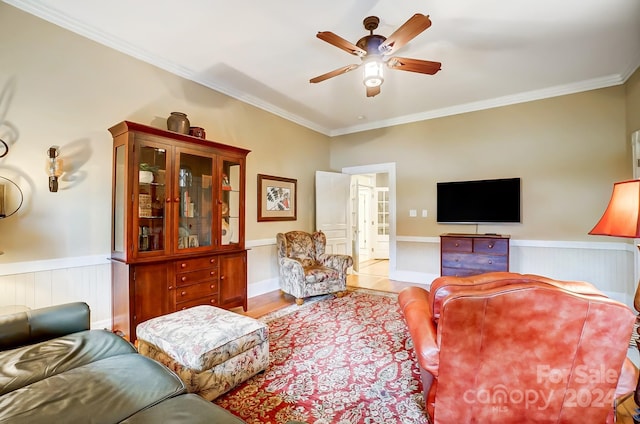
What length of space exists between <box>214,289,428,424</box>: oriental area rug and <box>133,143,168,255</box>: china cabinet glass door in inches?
57.8

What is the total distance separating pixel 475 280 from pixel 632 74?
13.8ft

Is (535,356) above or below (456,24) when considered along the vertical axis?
below

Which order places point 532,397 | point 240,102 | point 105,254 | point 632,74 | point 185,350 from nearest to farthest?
1. point 532,397
2. point 185,350
3. point 105,254
4. point 632,74
5. point 240,102

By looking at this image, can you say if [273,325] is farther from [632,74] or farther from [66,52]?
[632,74]

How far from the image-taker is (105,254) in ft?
9.37

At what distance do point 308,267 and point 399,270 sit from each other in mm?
1872

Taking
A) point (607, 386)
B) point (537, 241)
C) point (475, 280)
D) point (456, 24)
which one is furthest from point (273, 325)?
point (537, 241)

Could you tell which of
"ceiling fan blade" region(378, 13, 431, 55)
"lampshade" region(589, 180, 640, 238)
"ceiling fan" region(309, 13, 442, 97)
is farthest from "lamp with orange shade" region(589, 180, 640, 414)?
"ceiling fan" region(309, 13, 442, 97)

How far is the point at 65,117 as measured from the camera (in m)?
2.60

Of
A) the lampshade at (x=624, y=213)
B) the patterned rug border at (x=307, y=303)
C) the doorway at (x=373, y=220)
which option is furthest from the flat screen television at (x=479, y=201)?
the doorway at (x=373, y=220)

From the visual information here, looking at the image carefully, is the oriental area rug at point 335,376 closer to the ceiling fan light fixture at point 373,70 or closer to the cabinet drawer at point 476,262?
the cabinet drawer at point 476,262

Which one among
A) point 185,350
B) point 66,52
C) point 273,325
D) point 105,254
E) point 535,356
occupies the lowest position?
point 273,325

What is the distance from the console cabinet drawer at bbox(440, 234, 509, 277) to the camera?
4.02 metres

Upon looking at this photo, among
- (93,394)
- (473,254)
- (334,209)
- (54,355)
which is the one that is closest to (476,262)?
(473,254)
